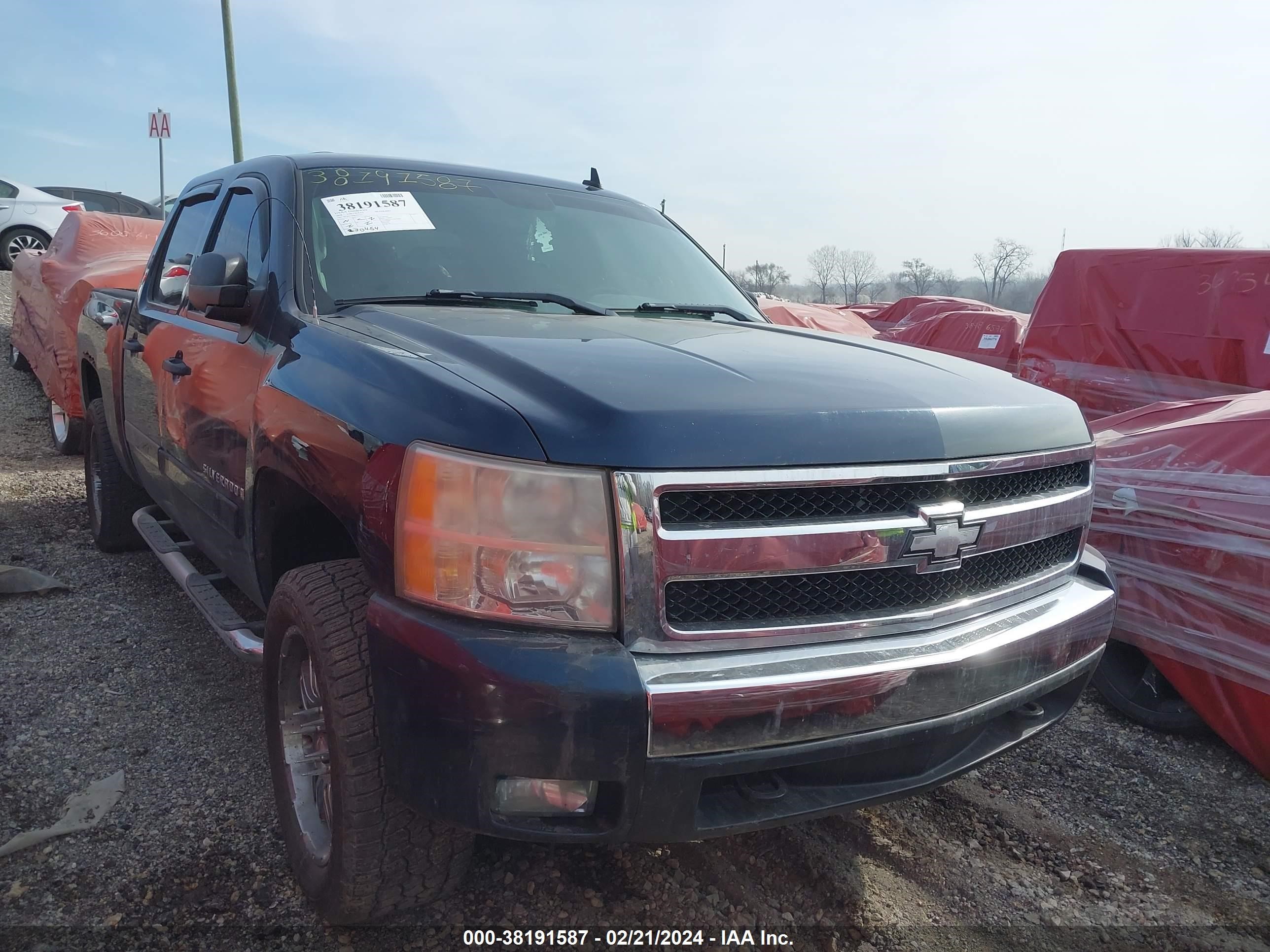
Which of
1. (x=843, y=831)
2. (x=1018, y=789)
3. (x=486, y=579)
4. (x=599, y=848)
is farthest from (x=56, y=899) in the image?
(x=1018, y=789)

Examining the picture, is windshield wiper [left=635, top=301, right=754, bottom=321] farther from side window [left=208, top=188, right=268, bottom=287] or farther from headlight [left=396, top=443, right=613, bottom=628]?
headlight [left=396, top=443, right=613, bottom=628]

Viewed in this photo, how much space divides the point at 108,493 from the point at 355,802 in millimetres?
3438

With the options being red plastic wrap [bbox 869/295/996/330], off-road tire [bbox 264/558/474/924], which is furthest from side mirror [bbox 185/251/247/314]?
red plastic wrap [bbox 869/295/996/330]

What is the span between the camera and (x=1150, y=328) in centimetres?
555

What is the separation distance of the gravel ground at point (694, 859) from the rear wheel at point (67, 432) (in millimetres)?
4417

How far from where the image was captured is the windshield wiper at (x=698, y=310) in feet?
9.55

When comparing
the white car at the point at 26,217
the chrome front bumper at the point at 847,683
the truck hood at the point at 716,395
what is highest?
the white car at the point at 26,217

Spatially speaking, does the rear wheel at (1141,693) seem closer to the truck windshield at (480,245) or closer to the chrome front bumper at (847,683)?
the chrome front bumper at (847,683)

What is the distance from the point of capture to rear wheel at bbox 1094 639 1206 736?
3191 mm

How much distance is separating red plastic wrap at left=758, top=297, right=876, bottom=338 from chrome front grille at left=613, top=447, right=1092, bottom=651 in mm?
7610

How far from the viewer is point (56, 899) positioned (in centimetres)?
212

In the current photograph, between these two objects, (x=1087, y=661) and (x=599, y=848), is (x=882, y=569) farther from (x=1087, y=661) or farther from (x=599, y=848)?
(x=599, y=848)

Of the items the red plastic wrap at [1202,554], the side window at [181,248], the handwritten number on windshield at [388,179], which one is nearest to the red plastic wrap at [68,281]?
the side window at [181,248]

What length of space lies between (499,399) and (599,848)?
1.37 meters
